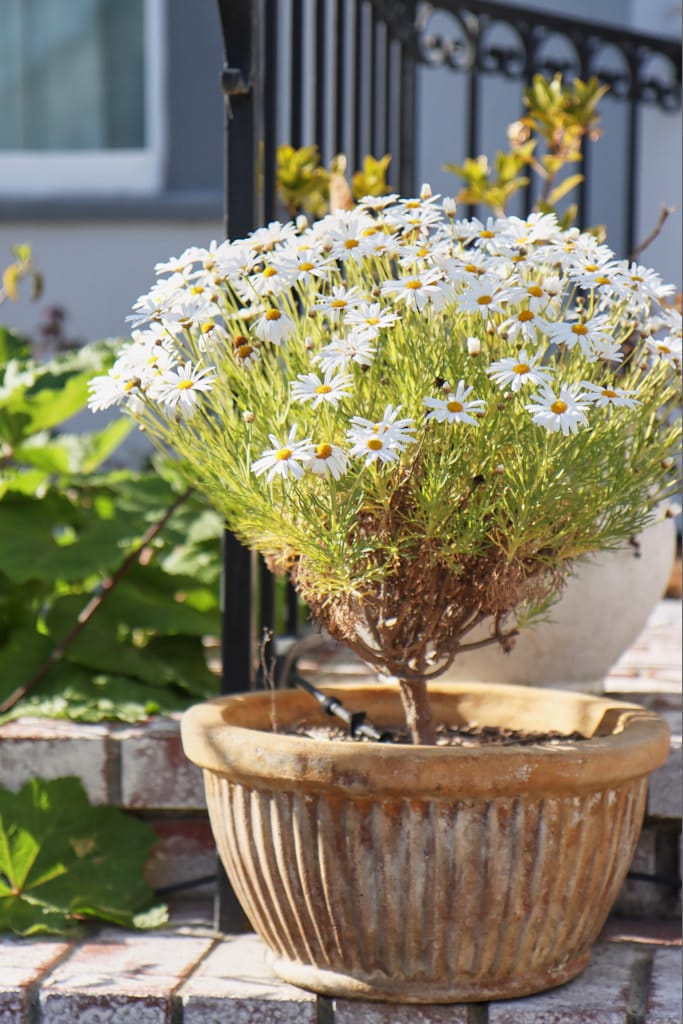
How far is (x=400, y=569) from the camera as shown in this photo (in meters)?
1.61

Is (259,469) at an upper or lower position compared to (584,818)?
upper

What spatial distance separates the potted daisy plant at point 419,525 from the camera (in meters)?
1.52

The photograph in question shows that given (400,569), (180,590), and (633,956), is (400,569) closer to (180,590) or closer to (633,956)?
(633,956)

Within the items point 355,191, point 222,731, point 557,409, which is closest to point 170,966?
point 222,731

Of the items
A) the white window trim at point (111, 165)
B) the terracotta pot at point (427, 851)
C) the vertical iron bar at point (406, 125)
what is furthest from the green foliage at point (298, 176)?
the white window trim at point (111, 165)

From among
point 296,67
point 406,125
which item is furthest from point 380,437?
point 406,125

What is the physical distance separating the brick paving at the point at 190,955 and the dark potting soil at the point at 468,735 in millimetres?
215

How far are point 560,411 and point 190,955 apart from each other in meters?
0.93

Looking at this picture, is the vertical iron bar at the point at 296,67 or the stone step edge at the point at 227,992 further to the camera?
the vertical iron bar at the point at 296,67

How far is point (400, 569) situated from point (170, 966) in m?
0.63

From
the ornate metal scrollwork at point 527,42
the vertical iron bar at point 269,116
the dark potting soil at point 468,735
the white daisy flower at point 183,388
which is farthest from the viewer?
the ornate metal scrollwork at point 527,42

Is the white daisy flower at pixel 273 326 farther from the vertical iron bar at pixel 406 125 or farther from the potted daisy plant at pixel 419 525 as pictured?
the vertical iron bar at pixel 406 125

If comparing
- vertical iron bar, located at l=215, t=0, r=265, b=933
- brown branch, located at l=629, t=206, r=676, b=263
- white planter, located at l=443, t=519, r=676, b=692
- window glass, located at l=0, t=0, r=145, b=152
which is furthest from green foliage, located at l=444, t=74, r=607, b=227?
window glass, located at l=0, t=0, r=145, b=152

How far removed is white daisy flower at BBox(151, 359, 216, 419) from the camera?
1.50 metres
